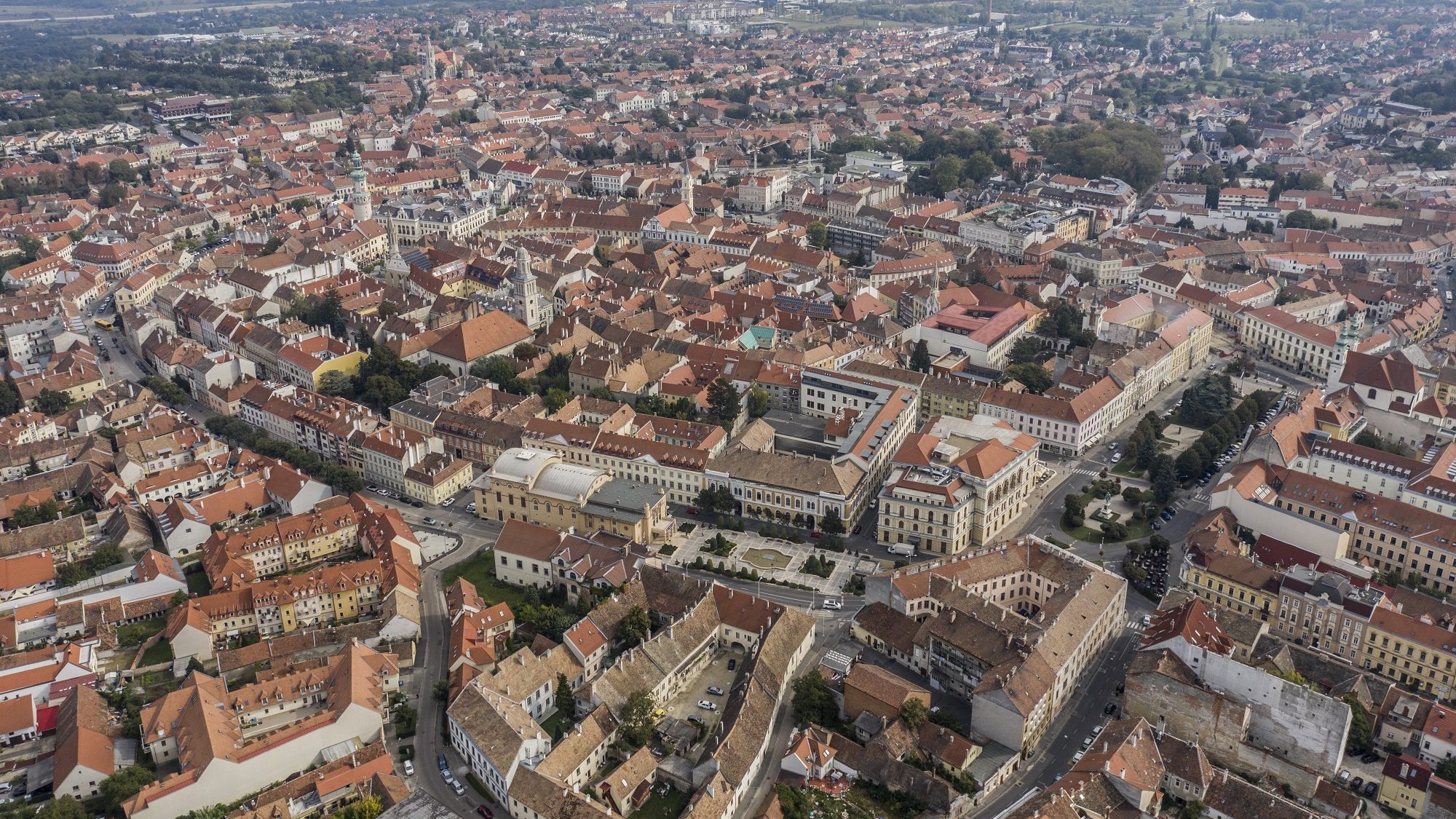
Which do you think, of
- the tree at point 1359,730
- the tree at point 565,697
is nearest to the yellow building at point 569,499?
the tree at point 565,697

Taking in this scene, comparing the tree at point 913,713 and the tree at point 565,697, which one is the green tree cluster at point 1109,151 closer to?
the tree at point 913,713

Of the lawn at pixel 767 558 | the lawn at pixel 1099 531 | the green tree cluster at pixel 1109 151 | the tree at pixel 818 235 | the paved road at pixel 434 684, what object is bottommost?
the paved road at pixel 434 684

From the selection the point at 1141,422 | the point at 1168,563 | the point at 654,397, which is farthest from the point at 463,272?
the point at 1168,563

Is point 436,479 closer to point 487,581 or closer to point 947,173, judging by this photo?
point 487,581

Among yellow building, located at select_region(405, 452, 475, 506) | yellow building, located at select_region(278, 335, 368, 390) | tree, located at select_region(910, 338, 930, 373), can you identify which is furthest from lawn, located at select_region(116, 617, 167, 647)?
tree, located at select_region(910, 338, 930, 373)

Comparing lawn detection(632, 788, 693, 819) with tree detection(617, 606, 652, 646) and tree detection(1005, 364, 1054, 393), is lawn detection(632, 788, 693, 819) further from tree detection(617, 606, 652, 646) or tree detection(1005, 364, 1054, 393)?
tree detection(1005, 364, 1054, 393)

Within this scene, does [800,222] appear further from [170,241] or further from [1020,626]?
[1020,626]
